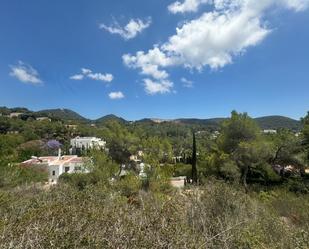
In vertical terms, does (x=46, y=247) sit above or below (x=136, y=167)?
above

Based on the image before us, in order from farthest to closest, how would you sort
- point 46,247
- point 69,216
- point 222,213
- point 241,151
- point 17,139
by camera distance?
point 17,139 → point 241,151 → point 222,213 → point 69,216 → point 46,247

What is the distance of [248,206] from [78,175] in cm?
1863

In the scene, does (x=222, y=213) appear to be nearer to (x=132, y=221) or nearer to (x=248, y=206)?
(x=248, y=206)

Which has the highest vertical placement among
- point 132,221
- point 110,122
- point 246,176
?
point 110,122

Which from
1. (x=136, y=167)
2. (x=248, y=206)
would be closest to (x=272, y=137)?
(x=136, y=167)

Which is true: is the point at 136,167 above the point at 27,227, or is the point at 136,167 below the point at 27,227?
below

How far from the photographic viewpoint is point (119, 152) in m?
32.9

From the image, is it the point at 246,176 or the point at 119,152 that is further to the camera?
the point at 119,152

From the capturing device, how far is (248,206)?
6.73 meters

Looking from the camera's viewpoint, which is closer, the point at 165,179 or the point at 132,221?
the point at 132,221

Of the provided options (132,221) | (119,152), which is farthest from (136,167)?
(132,221)

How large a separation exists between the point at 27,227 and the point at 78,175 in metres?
21.5

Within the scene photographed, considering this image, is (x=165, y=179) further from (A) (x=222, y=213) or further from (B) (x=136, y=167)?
(A) (x=222, y=213)

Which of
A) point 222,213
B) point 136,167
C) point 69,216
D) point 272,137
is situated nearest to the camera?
point 69,216
